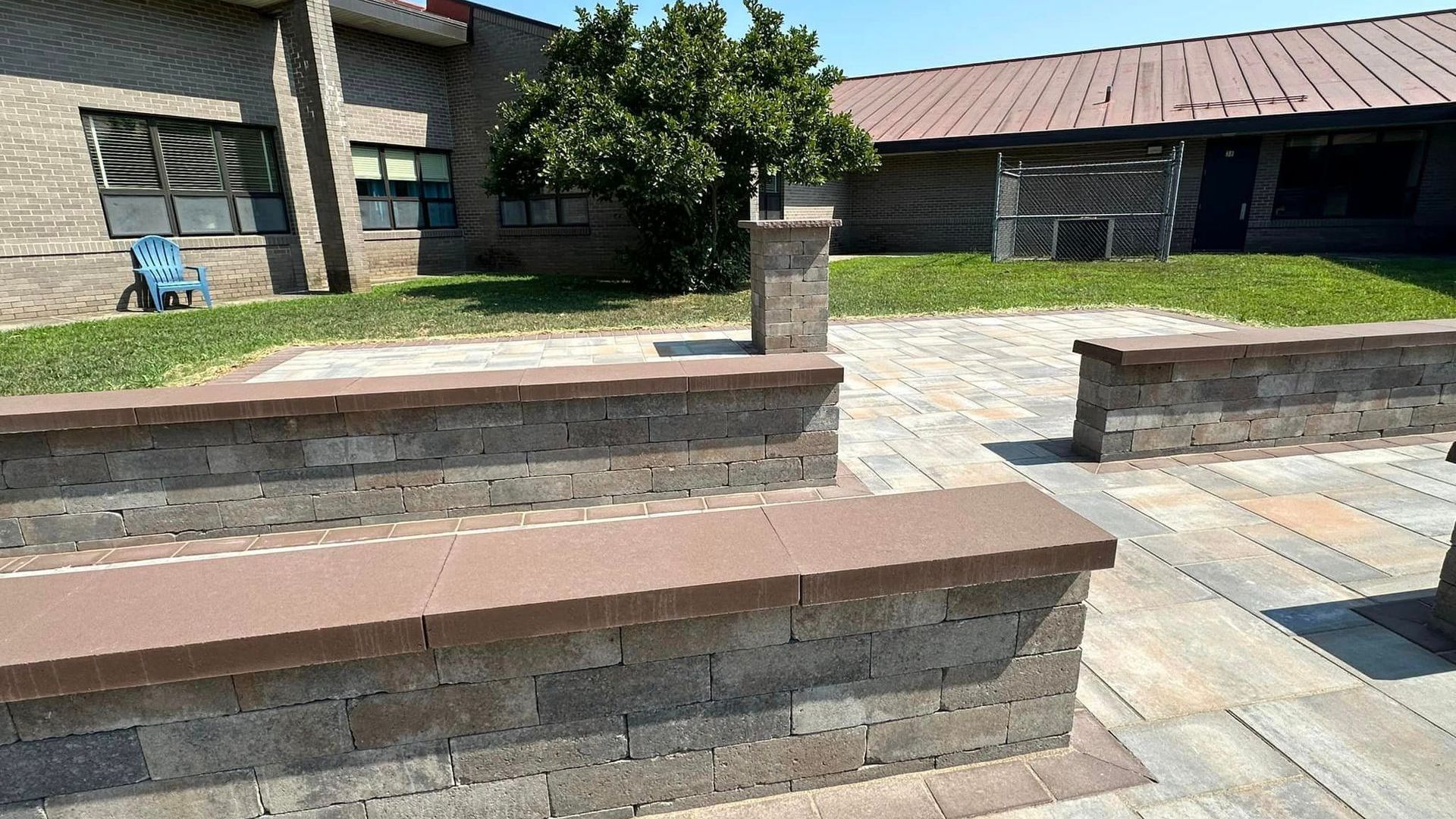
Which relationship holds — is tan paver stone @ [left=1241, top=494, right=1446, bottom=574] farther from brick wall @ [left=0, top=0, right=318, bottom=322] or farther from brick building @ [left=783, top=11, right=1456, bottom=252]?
brick wall @ [left=0, top=0, right=318, bottom=322]

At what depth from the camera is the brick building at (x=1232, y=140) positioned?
17234 millimetres

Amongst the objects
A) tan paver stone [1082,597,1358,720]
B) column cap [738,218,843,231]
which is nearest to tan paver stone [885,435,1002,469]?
tan paver stone [1082,597,1358,720]

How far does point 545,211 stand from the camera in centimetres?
1850

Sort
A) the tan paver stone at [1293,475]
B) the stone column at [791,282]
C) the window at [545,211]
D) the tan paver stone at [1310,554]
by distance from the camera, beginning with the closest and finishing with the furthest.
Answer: the tan paver stone at [1310,554], the tan paver stone at [1293,475], the stone column at [791,282], the window at [545,211]

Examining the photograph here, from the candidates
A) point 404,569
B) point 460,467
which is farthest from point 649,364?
point 404,569

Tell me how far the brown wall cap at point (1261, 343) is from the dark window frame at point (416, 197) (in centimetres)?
1682

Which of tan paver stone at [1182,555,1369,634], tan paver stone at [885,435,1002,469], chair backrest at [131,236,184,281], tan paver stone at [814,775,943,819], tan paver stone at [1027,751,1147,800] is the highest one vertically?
chair backrest at [131,236,184,281]

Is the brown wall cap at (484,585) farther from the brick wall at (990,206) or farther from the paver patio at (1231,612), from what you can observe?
the brick wall at (990,206)

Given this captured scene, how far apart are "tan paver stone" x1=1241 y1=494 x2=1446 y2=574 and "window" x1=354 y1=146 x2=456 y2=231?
714 inches

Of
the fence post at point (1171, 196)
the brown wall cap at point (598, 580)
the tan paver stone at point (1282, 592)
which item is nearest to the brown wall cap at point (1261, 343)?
the tan paver stone at point (1282, 592)

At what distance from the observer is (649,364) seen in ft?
16.4

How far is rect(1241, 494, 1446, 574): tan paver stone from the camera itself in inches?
145

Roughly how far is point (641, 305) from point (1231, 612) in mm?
11015

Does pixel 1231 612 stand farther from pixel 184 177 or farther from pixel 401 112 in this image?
pixel 401 112
